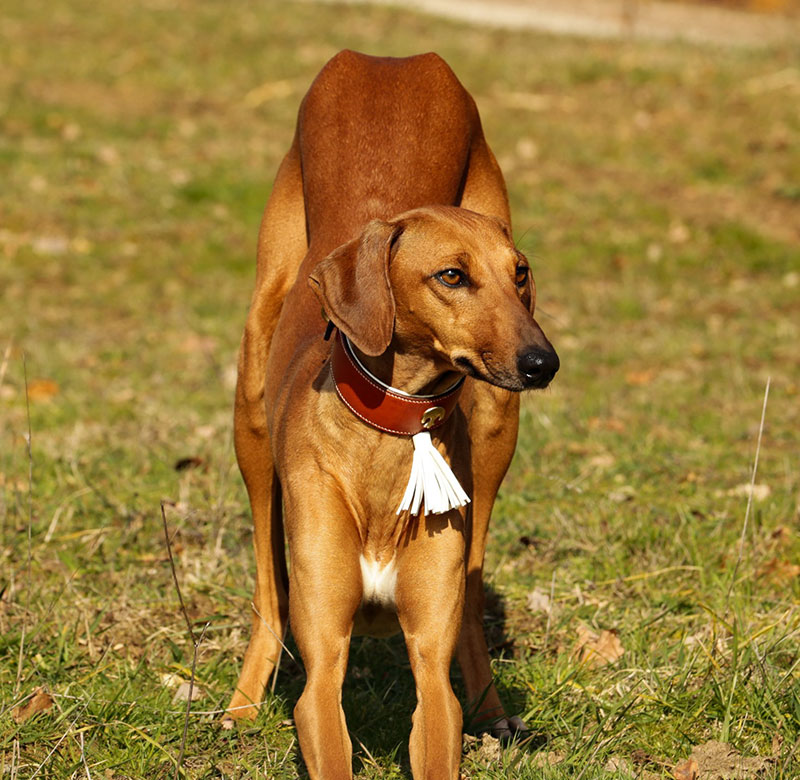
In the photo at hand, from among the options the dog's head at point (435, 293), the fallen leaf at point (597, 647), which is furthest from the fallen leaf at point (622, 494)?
the dog's head at point (435, 293)

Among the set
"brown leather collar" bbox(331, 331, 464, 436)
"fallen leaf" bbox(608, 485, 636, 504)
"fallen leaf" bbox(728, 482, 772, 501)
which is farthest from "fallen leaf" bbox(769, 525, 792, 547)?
"brown leather collar" bbox(331, 331, 464, 436)

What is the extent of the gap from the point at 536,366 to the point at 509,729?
1.37 metres

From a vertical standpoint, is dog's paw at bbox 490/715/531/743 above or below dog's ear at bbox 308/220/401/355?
below

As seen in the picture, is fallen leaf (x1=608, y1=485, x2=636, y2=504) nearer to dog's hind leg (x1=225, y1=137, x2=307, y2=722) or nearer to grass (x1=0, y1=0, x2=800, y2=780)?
grass (x1=0, y1=0, x2=800, y2=780)

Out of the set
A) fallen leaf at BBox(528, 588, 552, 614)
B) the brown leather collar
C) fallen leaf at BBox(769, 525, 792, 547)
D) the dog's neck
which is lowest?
fallen leaf at BBox(528, 588, 552, 614)

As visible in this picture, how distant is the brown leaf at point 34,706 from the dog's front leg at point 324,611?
89 centimetres

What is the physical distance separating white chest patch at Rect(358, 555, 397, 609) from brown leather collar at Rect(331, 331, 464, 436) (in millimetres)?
345

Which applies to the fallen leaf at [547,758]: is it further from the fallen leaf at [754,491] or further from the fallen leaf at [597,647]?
the fallen leaf at [754,491]

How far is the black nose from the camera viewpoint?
2492mm

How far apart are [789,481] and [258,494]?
2.31 meters

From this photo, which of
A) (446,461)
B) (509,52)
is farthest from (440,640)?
(509,52)

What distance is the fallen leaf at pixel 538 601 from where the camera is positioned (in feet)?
13.6

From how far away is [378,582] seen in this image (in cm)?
296

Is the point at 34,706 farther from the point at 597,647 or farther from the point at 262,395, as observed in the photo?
the point at 597,647
